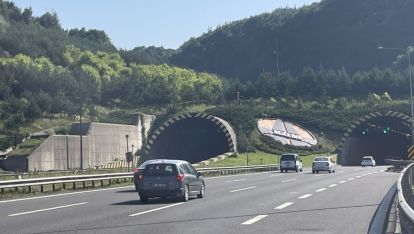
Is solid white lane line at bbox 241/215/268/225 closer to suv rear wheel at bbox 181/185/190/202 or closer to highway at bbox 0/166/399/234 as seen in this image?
highway at bbox 0/166/399/234

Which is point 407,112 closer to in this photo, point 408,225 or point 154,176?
point 154,176

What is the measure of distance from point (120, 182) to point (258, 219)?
25299mm

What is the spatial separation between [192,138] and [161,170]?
73841 millimetres

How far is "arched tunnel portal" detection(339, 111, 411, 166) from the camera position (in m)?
98.7

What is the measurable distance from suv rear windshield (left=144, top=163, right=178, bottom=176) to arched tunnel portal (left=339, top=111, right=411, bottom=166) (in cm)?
7706

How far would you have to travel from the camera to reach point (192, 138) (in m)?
97.0

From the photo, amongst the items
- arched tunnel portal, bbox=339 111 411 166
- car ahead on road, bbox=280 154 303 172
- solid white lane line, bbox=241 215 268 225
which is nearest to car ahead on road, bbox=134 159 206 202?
solid white lane line, bbox=241 215 268 225

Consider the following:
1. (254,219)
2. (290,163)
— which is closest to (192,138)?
(290,163)

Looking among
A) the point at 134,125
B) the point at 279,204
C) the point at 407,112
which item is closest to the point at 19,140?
the point at 134,125

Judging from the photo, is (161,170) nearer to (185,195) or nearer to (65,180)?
(185,195)

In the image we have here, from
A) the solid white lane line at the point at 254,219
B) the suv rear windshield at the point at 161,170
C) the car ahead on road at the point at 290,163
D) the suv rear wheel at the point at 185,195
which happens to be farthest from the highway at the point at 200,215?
the car ahead on road at the point at 290,163

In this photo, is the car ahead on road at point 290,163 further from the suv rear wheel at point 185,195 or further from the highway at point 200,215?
the suv rear wheel at point 185,195

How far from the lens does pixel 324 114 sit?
114 m

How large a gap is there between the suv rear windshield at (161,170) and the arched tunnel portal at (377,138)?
77.1 m
